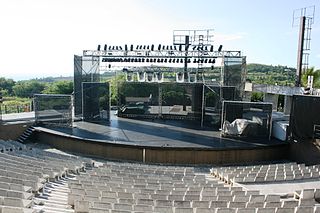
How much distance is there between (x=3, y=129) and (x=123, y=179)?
13320 mm

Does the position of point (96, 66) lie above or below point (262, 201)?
above

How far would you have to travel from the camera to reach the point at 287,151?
16.7 m

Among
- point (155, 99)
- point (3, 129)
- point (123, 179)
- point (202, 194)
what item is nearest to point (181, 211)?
point (202, 194)

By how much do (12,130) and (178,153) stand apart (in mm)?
11903

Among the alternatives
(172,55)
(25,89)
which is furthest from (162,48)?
(25,89)

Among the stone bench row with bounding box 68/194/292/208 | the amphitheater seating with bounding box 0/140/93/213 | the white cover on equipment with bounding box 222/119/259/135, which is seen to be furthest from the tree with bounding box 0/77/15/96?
the stone bench row with bounding box 68/194/292/208

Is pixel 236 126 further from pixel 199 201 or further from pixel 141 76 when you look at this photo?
pixel 199 201

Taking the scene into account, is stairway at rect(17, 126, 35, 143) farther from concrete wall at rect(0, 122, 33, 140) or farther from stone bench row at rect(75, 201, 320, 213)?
stone bench row at rect(75, 201, 320, 213)

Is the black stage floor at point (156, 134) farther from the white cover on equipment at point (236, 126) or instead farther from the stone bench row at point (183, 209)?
the stone bench row at point (183, 209)

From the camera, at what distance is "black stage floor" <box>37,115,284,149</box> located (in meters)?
16.2

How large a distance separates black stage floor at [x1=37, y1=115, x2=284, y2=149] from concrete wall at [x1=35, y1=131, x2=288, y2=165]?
0.94ft

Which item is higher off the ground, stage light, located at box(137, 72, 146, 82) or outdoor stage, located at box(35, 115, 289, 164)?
stage light, located at box(137, 72, 146, 82)

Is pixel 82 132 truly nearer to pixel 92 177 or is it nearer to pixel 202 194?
pixel 92 177

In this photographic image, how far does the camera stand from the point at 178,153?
15.5 meters
